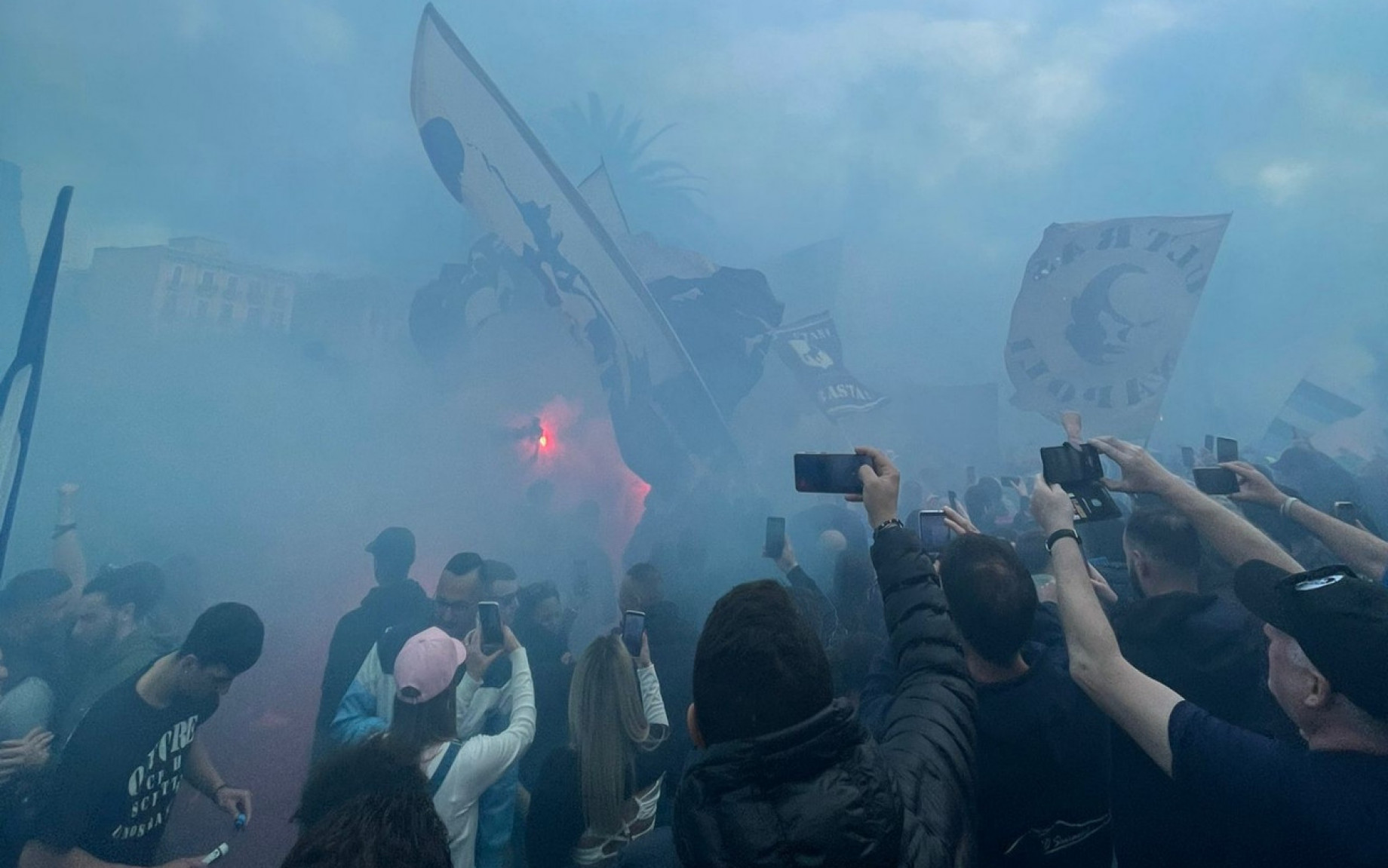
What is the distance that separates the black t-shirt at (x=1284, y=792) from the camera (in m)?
1.05

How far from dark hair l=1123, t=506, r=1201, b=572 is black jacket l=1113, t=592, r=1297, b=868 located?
0.76ft

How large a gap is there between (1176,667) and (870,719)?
1.15 m

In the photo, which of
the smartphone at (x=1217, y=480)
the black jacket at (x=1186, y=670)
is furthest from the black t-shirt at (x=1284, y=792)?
the smartphone at (x=1217, y=480)

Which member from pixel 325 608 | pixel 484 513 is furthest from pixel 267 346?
pixel 325 608

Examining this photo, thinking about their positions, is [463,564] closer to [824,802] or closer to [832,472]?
[832,472]

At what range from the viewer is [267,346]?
52.4ft

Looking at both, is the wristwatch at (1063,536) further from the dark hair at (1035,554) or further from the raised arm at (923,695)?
the dark hair at (1035,554)

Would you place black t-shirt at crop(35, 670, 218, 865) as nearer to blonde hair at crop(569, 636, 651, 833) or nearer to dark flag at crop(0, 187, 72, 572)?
dark flag at crop(0, 187, 72, 572)

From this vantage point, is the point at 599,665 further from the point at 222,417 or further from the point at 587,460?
the point at 222,417

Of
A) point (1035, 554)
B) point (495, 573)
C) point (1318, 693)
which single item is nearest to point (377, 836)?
point (1318, 693)

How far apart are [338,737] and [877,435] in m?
17.7

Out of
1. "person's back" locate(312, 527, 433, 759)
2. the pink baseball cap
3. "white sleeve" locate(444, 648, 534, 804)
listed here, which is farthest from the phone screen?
"person's back" locate(312, 527, 433, 759)

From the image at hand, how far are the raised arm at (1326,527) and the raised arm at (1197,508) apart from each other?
1.94 feet

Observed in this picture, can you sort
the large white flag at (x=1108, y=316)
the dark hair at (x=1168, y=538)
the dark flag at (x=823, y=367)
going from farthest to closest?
the dark flag at (x=823, y=367)
the large white flag at (x=1108, y=316)
the dark hair at (x=1168, y=538)
